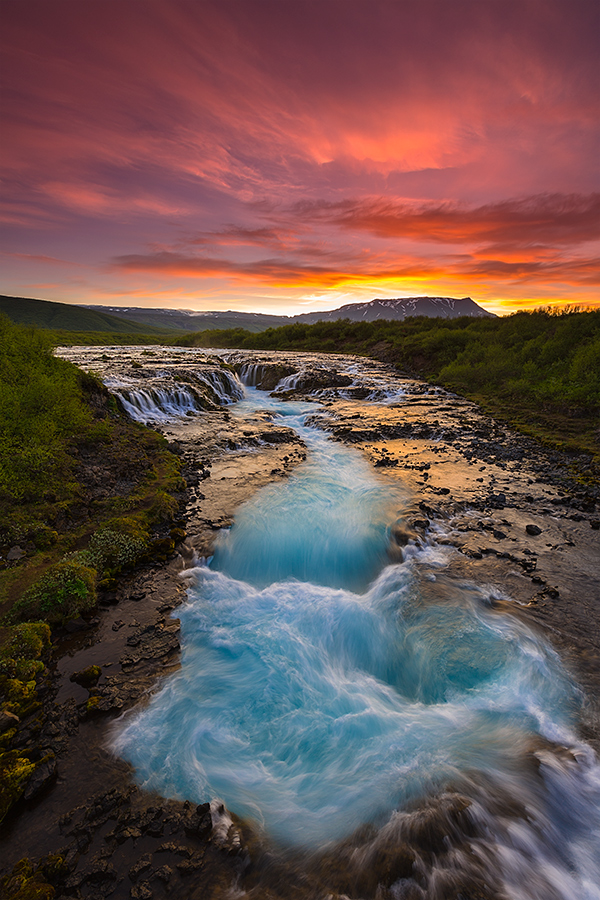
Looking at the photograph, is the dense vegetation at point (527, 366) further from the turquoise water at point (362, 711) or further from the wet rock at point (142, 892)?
the wet rock at point (142, 892)

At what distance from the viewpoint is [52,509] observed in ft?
35.5

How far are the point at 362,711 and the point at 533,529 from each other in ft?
27.4

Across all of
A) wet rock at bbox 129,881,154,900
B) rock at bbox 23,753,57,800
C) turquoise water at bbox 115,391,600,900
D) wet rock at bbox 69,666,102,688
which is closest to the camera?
wet rock at bbox 129,881,154,900

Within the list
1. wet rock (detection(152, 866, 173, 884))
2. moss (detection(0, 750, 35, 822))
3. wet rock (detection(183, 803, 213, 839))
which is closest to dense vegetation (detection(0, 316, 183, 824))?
moss (detection(0, 750, 35, 822))

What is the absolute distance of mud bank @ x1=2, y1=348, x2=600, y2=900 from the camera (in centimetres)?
447

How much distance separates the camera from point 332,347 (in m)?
68.2

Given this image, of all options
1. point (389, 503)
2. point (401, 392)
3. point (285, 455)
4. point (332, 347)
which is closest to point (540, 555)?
point (389, 503)

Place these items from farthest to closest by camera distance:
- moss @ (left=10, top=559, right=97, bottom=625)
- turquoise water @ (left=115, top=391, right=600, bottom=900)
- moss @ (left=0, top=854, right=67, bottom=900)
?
moss @ (left=10, top=559, right=97, bottom=625) → turquoise water @ (left=115, top=391, right=600, bottom=900) → moss @ (left=0, top=854, right=67, bottom=900)

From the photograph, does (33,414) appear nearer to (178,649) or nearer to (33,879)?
(178,649)

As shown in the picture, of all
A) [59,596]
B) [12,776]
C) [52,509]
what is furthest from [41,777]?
[52,509]

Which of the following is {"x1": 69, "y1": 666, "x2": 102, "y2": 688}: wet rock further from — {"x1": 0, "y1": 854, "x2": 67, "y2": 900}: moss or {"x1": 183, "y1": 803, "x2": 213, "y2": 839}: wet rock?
{"x1": 183, "y1": 803, "x2": 213, "y2": 839}: wet rock

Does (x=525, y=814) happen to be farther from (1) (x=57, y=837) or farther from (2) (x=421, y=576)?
(1) (x=57, y=837)

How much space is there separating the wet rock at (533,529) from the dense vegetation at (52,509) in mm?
11438

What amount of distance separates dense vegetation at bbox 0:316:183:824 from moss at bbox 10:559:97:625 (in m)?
0.02
